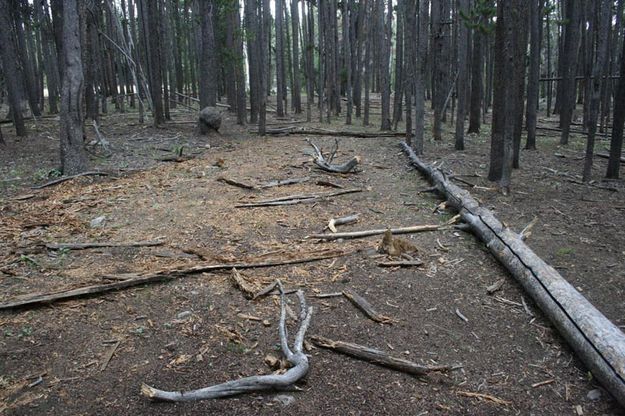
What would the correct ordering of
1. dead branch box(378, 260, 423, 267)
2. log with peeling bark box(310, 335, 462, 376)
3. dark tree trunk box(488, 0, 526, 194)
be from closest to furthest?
log with peeling bark box(310, 335, 462, 376)
dead branch box(378, 260, 423, 267)
dark tree trunk box(488, 0, 526, 194)

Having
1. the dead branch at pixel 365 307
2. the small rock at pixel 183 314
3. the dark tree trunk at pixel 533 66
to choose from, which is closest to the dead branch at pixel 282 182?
the dead branch at pixel 365 307

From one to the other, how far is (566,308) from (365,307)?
1.53m

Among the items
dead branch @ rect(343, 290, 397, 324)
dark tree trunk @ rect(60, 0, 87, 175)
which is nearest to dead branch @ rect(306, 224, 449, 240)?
dead branch @ rect(343, 290, 397, 324)

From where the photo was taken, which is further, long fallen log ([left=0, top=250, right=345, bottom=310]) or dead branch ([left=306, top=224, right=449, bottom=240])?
dead branch ([left=306, top=224, right=449, bottom=240])

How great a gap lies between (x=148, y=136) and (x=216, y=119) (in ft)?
6.44

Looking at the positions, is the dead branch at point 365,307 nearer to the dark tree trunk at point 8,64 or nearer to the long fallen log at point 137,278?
the long fallen log at point 137,278

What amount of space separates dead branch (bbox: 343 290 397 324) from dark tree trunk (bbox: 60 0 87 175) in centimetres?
663

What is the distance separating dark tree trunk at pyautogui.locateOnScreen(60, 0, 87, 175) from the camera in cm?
818

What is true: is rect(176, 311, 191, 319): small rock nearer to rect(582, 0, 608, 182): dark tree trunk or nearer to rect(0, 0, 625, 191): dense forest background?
rect(0, 0, 625, 191): dense forest background

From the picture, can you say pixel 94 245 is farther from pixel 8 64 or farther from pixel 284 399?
pixel 8 64

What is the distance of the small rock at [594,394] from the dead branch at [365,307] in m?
1.40

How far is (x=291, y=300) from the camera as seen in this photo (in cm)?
404

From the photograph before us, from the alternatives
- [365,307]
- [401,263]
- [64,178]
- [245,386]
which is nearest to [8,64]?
[64,178]

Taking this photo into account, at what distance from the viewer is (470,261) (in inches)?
194
